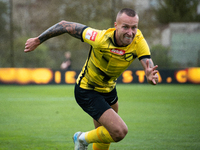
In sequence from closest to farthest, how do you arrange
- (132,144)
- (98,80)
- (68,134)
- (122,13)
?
(122,13) < (98,80) < (132,144) < (68,134)

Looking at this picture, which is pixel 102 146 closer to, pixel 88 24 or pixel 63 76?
pixel 63 76

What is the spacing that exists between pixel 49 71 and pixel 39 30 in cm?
1431

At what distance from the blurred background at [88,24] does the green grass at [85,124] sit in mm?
9520

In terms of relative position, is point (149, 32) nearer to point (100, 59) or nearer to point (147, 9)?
point (147, 9)

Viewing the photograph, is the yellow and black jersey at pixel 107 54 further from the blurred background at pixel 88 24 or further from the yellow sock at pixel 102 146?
the blurred background at pixel 88 24

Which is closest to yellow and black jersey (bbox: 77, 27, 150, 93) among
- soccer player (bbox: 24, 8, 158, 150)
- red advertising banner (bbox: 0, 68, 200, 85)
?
soccer player (bbox: 24, 8, 158, 150)

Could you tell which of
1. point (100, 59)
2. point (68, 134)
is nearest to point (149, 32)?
point (68, 134)

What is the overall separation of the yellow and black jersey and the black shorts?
11 cm

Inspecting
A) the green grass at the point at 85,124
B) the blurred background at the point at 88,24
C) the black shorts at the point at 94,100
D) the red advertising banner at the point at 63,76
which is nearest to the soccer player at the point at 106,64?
the black shorts at the point at 94,100

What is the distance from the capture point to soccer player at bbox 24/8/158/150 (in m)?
4.02

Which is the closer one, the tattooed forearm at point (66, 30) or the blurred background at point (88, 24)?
the tattooed forearm at point (66, 30)

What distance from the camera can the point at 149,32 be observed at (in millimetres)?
27047

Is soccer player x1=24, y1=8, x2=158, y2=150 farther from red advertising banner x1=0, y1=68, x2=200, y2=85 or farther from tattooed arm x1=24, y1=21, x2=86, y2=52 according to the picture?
red advertising banner x1=0, y1=68, x2=200, y2=85

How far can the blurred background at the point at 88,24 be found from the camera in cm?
2086
